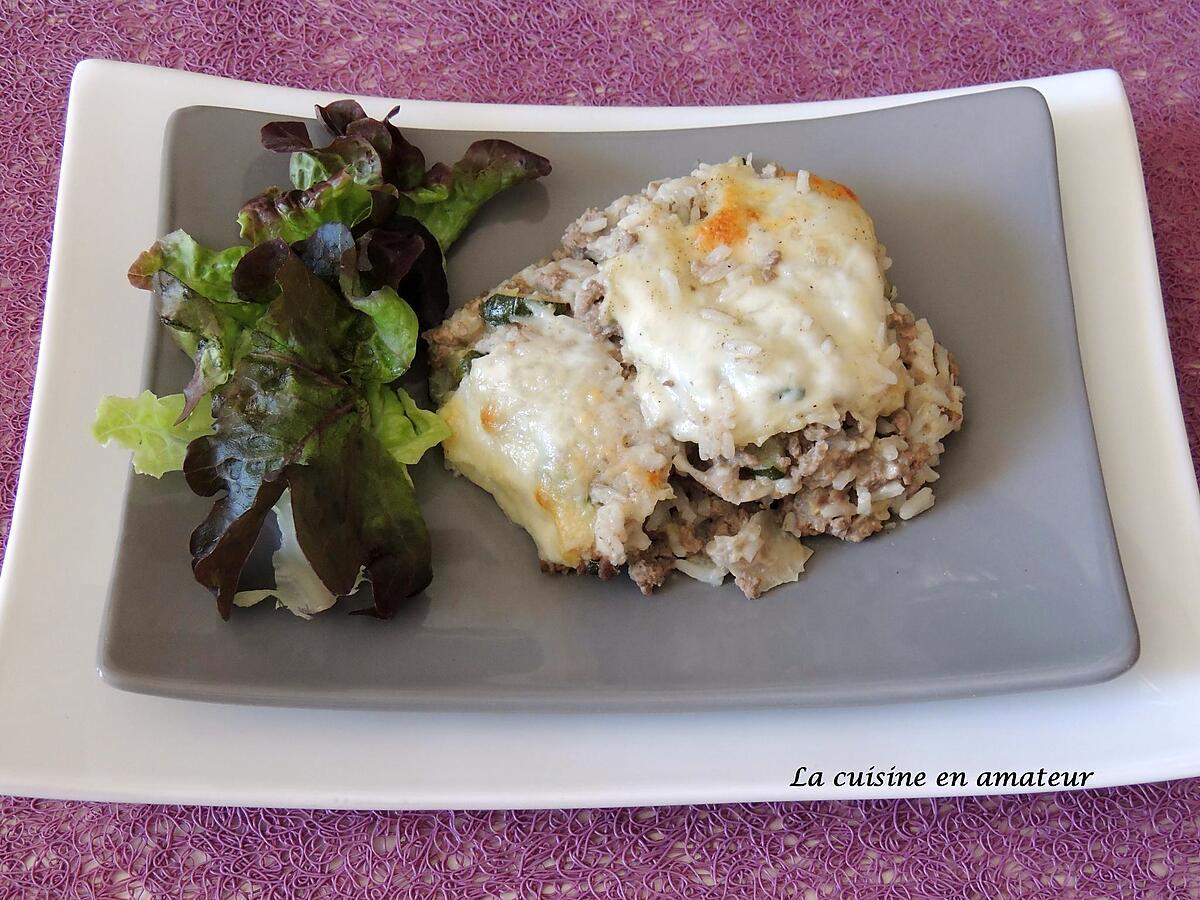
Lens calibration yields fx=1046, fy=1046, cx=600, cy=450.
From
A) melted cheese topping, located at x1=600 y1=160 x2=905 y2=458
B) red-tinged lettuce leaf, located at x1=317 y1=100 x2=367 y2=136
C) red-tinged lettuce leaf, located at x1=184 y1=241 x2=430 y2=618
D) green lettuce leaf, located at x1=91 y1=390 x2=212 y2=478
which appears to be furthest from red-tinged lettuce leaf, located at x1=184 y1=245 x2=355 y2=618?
melted cheese topping, located at x1=600 y1=160 x2=905 y2=458

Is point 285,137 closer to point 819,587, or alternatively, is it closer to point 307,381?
point 307,381

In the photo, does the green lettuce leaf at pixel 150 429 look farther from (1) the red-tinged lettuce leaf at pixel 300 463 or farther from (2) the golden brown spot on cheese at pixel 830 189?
(2) the golden brown spot on cheese at pixel 830 189

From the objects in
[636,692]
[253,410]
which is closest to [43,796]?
[253,410]

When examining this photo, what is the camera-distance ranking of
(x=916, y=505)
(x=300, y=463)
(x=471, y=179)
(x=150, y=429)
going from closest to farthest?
(x=300, y=463)
(x=150, y=429)
(x=916, y=505)
(x=471, y=179)

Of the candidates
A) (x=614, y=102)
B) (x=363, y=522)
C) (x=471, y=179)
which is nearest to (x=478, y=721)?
(x=363, y=522)

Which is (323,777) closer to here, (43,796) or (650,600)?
(43,796)

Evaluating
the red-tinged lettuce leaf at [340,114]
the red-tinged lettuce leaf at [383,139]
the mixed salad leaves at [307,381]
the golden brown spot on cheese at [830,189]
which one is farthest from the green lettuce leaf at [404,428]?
the golden brown spot on cheese at [830,189]
